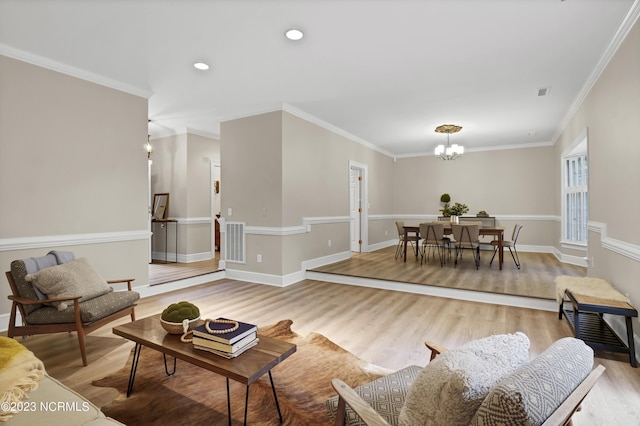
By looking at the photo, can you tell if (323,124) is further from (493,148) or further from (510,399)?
(510,399)

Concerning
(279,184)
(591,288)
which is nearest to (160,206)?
(279,184)

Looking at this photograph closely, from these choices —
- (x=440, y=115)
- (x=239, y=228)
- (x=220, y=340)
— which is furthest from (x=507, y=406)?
(x=440, y=115)

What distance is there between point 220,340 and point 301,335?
1.47 meters

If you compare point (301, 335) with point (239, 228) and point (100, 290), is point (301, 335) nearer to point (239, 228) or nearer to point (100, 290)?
point (100, 290)

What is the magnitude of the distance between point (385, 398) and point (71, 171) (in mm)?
4093

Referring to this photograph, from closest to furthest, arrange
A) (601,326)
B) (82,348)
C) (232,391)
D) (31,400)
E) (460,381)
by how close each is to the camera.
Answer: (460,381) < (31,400) < (232,391) < (82,348) < (601,326)

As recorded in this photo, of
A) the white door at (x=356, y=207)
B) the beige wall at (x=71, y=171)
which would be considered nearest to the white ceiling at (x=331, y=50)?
the beige wall at (x=71, y=171)

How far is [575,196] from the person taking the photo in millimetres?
6000

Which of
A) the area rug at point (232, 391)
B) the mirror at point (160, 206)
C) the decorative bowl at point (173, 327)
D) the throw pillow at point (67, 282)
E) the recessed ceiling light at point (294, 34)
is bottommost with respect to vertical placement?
the area rug at point (232, 391)

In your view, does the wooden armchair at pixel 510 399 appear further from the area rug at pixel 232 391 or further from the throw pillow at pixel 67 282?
the throw pillow at pixel 67 282

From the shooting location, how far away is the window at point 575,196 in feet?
18.6

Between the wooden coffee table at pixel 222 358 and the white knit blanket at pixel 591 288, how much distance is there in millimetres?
2793

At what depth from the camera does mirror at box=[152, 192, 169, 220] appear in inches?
261

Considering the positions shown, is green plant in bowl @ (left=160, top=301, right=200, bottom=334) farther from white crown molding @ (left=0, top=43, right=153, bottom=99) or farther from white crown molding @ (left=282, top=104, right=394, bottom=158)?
white crown molding @ (left=282, top=104, right=394, bottom=158)
